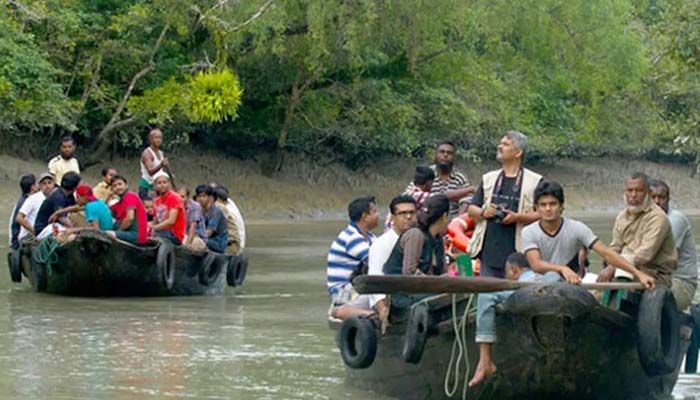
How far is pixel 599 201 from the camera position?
48.3m

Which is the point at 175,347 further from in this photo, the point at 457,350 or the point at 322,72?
the point at 322,72

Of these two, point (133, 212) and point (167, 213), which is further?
point (167, 213)

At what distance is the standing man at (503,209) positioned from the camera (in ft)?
37.3

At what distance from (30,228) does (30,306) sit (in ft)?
5.14

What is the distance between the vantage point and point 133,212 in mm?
17516

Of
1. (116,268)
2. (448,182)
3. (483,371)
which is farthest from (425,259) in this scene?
(116,268)

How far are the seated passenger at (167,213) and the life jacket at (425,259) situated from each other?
703 cm

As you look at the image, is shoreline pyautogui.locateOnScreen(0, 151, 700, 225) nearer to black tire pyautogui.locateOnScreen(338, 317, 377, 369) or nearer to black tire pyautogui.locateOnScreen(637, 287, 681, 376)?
black tire pyautogui.locateOnScreen(338, 317, 377, 369)

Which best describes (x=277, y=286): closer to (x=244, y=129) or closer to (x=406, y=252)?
(x=406, y=252)

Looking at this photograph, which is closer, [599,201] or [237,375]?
[237,375]

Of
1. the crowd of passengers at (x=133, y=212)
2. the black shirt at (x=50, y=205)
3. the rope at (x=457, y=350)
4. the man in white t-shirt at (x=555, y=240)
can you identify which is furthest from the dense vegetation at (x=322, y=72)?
the rope at (x=457, y=350)

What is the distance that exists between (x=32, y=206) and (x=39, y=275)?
2.73 feet

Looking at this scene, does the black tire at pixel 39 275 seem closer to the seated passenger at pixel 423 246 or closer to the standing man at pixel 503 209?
the standing man at pixel 503 209

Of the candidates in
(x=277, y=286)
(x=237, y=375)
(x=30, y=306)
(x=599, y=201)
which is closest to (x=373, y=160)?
(x=599, y=201)
